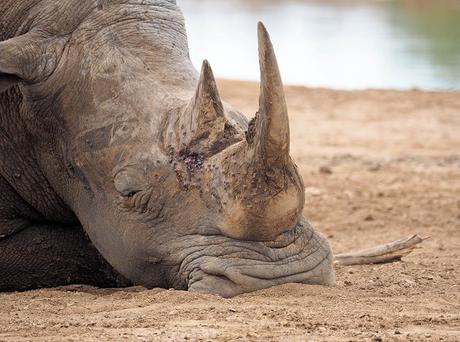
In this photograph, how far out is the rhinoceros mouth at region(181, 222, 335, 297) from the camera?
20.2 ft

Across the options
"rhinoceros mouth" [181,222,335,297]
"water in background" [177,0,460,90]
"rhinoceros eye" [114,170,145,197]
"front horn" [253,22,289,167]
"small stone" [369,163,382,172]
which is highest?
"front horn" [253,22,289,167]

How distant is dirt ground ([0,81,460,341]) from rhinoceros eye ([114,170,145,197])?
465 millimetres

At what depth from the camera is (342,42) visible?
2372 centimetres

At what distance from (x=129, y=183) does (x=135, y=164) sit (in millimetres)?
93

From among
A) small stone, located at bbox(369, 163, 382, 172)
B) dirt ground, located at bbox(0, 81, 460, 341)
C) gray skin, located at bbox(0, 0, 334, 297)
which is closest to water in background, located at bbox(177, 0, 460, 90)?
dirt ground, located at bbox(0, 81, 460, 341)

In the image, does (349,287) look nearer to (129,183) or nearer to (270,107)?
(129,183)

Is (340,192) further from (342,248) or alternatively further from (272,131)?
(272,131)

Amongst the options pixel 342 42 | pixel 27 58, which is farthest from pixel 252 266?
pixel 342 42

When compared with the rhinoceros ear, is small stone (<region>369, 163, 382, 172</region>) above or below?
below

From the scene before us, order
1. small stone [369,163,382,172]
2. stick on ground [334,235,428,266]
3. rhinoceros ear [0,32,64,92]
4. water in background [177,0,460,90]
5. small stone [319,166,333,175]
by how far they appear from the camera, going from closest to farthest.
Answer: rhinoceros ear [0,32,64,92], stick on ground [334,235,428,266], small stone [319,166,333,175], small stone [369,163,382,172], water in background [177,0,460,90]

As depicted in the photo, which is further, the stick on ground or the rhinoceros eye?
the stick on ground

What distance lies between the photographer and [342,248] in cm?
906

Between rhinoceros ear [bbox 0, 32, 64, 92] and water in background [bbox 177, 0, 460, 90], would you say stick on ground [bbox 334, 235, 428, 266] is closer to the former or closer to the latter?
rhinoceros ear [bbox 0, 32, 64, 92]

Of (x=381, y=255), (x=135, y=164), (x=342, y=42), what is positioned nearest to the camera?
(x=135, y=164)
